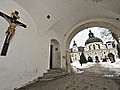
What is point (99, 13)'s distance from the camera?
7484 mm

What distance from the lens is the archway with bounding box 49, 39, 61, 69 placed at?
29.3 feet

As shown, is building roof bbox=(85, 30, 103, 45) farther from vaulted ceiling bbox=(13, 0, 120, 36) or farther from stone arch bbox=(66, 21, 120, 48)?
vaulted ceiling bbox=(13, 0, 120, 36)

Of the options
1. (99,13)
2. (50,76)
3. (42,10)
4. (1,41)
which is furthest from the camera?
(99,13)

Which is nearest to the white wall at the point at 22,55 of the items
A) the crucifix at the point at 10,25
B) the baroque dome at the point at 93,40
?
the crucifix at the point at 10,25

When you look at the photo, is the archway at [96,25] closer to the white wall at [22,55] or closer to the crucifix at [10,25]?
the white wall at [22,55]

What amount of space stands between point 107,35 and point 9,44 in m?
11.1

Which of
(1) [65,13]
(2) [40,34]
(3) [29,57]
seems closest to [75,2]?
(1) [65,13]

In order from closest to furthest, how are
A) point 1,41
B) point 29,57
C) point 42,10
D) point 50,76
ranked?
point 1,41 < point 29,57 < point 42,10 < point 50,76

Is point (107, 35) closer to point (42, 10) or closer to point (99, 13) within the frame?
point (99, 13)

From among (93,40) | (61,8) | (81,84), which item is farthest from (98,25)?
(93,40)

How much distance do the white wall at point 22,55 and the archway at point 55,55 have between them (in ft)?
6.78

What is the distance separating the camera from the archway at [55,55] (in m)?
8.94

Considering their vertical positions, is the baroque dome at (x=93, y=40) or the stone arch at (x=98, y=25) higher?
the baroque dome at (x=93, y=40)

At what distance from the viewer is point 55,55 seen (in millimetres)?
9148
